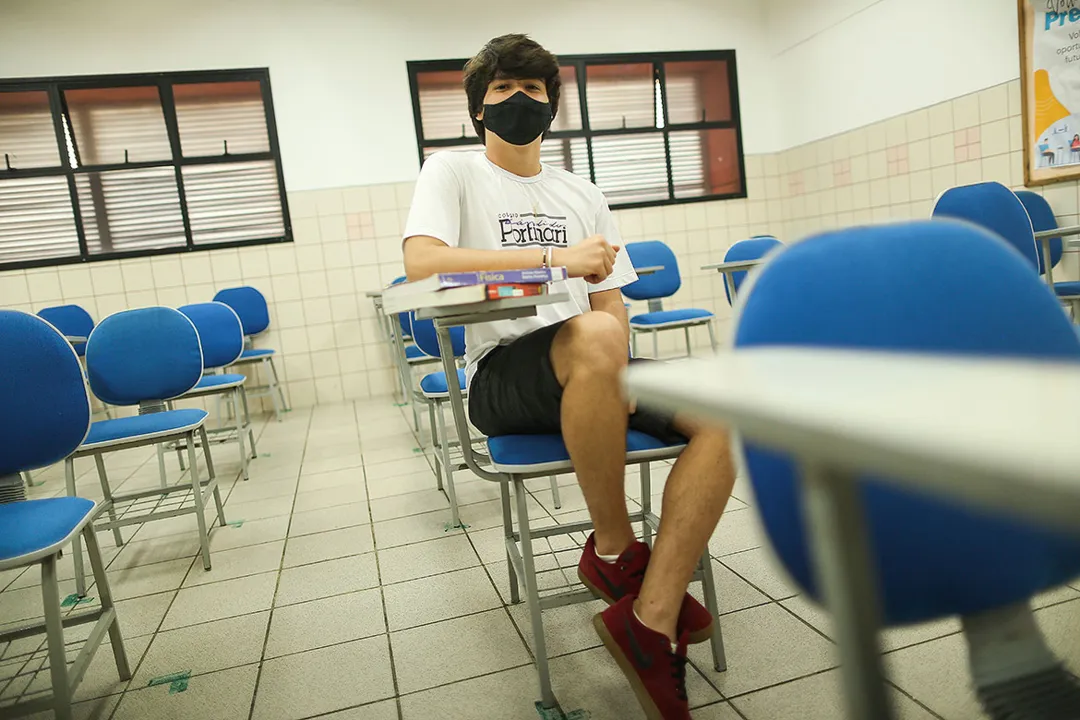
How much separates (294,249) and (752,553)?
171 inches

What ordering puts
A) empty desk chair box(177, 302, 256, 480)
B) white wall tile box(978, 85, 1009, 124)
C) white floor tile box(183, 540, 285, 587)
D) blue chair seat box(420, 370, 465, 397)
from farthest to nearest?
white wall tile box(978, 85, 1009, 124)
empty desk chair box(177, 302, 256, 480)
blue chair seat box(420, 370, 465, 397)
white floor tile box(183, 540, 285, 587)

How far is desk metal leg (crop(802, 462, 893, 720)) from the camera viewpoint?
379mm

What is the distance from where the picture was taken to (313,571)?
210 centimetres

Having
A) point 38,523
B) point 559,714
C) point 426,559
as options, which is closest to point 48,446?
point 38,523

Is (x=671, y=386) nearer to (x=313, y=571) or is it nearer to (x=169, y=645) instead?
(x=169, y=645)

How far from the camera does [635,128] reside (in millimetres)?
5734

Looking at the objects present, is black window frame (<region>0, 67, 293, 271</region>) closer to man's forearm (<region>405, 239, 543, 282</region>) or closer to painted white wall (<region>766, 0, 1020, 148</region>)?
man's forearm (<region>405, 239, 543, 282</region>)

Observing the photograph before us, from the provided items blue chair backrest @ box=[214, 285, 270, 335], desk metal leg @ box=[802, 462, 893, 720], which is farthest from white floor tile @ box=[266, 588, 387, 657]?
blue chair backrest @ box=[214, 285, 270, 335]

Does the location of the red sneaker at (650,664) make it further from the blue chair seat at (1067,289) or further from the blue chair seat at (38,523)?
the blue chair seat at (1067,289)

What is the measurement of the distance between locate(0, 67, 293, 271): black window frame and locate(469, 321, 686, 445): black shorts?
170 inches

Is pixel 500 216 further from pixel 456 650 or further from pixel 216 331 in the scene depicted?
pixel 216 331

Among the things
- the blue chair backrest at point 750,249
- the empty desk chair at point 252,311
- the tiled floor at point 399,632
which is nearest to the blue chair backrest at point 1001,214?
the blue chair backrest at point 750,249

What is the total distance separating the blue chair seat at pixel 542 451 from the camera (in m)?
1.22

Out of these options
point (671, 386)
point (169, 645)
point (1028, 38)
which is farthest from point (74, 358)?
point (1028, 38)
